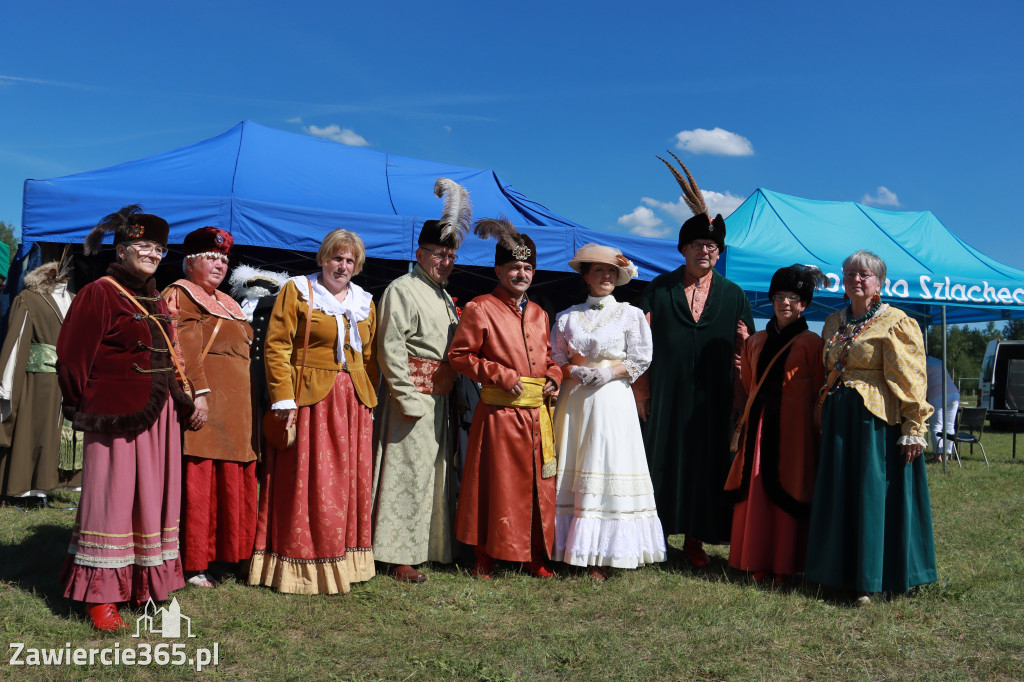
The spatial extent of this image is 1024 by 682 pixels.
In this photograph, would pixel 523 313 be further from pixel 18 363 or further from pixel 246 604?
pixel 18 363

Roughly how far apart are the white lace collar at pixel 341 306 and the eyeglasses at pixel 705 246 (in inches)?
73.3

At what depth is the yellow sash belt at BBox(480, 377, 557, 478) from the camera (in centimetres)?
393

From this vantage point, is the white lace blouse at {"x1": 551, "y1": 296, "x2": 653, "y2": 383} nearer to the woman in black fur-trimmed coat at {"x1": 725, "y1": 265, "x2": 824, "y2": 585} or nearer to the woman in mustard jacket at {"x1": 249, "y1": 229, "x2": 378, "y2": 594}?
the woman in black fur-trimmed coat at {"x1": 725, "y1": 265, "x2": 824, "y2": 585}

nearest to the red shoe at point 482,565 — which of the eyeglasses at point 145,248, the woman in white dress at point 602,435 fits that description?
the woman in white dress at point 602,435

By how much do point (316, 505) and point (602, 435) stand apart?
1461 millimetres

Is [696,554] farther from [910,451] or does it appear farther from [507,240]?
[507,240]

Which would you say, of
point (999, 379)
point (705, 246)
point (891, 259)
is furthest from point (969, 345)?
point (705, 246)

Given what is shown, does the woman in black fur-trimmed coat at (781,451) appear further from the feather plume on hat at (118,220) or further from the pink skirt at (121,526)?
the feather plume on hat at (118,220)

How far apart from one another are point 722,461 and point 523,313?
142cm

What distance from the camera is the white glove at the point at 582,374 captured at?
393 cm

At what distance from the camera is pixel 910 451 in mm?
3602

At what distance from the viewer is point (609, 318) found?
4.09 metres

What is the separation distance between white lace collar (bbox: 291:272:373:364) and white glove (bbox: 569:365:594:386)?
3.63ft

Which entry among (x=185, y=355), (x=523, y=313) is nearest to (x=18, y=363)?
(x=185, y=355)
